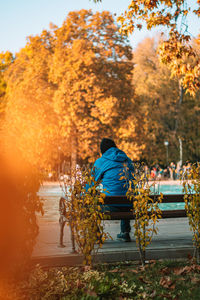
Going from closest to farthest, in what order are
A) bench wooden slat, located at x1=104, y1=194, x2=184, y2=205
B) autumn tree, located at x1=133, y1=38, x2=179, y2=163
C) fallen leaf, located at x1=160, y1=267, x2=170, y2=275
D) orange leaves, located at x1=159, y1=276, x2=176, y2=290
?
1. orange leaves, located at x1=159, y1=276, x2=176, y2=290
2. fallen leaf, located at x1=160, y1=267, x2=170, y2=275
3. bench wooden slat, located at x1=104, y1=194, x2=184, y2=205
4. autumn tree, located at x1=133, y1=38, x2=179, y2=163

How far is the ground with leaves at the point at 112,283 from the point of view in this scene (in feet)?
13.9

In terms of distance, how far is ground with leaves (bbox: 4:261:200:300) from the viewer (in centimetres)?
424

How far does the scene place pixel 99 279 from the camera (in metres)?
4.65

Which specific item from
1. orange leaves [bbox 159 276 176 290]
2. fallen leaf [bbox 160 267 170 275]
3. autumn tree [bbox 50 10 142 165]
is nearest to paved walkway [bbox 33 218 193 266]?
fallen leaf [bbox 160 267 170 275]

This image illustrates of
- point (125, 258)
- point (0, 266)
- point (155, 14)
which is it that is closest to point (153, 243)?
point (125, 258)

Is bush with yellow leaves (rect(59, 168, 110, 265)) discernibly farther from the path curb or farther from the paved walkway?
the paved walkway

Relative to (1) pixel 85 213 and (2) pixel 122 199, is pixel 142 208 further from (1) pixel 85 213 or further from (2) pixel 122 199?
(2) pixel 122 199

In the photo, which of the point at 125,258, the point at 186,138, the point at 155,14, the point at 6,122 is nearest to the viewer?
the point at 125,258

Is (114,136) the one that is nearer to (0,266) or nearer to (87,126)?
(87,126)

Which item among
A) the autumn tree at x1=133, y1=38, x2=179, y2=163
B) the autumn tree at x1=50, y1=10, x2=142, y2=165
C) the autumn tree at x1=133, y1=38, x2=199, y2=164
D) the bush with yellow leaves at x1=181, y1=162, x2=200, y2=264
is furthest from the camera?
the autumn tree at x1=133, y1=38, x2=199, y2=164

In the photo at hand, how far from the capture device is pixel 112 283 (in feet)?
14.7

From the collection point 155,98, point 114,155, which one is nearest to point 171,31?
point 114,155

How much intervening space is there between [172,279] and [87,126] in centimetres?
2914

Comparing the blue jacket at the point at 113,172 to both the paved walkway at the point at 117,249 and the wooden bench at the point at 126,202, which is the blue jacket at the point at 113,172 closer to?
the wooden bench at the point at 126,202
